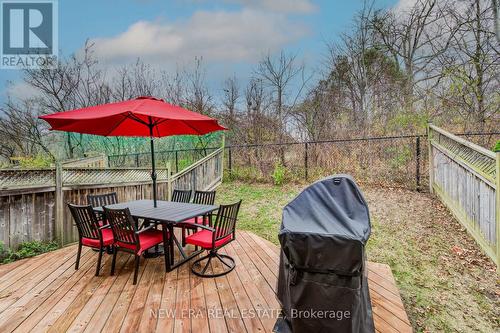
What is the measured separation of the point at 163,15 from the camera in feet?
33.1

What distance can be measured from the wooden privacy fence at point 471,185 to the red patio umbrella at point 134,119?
3792 mm

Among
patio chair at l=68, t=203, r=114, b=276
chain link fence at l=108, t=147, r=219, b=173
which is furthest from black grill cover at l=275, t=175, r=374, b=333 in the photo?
chain link fence at l=108, t=147, r=219, b=173

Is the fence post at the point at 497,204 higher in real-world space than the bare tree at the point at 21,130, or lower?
lower

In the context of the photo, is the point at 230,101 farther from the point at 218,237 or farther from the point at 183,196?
the point at 218,237

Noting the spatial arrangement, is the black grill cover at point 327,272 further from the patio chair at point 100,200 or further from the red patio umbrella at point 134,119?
the patio chair at point 100,200

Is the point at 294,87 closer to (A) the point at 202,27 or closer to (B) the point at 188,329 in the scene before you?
(A) the point at 202,27

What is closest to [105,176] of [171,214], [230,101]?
[171,214]

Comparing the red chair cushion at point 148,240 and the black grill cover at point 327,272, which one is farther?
the red chair cushion at point 148,240

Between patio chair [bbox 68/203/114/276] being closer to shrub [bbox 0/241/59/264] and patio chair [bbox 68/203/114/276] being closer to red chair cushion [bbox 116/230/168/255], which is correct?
red chair cushion [bbox 116/230/168/255]

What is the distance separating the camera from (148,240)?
328 centimetres

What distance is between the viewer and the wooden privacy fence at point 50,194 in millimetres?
3898

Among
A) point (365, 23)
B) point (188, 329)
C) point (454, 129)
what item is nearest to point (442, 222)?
point (454, 129)

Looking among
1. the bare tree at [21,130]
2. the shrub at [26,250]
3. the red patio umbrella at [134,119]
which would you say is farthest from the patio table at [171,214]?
the bare tree at [21,130]

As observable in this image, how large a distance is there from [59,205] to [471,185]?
655 centimetres
